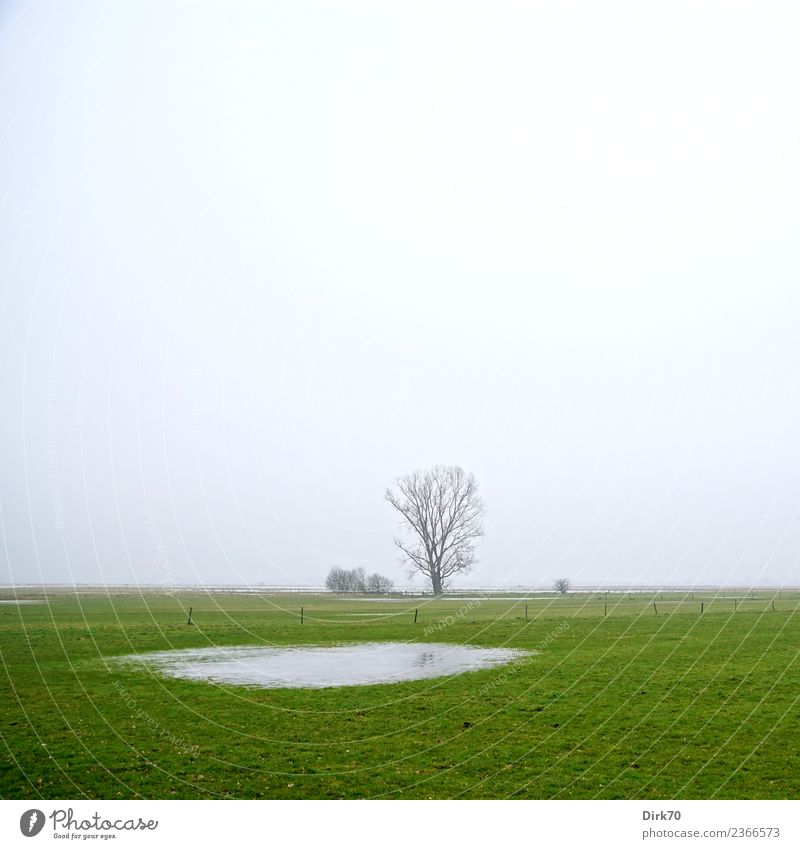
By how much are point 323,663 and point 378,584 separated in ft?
241

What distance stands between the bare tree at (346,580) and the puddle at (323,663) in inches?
2909

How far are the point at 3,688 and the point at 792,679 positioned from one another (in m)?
21.1

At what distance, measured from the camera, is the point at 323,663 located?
22.7 meters

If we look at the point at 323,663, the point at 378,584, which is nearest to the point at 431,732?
the point at 323,663

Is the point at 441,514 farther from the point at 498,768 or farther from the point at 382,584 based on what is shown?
the point at 498,768

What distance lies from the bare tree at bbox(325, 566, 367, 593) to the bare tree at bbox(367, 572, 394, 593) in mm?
2716

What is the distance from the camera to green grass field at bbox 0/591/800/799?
1092cm

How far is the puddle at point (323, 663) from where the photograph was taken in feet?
63.3

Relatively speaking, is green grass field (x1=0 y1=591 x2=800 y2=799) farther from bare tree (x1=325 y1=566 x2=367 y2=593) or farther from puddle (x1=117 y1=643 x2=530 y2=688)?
bare tree (x1=325 y1=566 x2=367 y2=593)

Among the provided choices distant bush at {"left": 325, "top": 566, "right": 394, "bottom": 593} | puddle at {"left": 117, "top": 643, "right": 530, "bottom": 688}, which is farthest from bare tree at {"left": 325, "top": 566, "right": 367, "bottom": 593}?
puddle at {"left": 117, "top": 643, "right": 530, "bottom": 688}

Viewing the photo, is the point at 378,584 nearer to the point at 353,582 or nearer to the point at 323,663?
the point at 353,582

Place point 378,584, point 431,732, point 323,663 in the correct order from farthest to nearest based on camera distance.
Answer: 1. point 378,584
2. point 323,663
3. point 431,732
